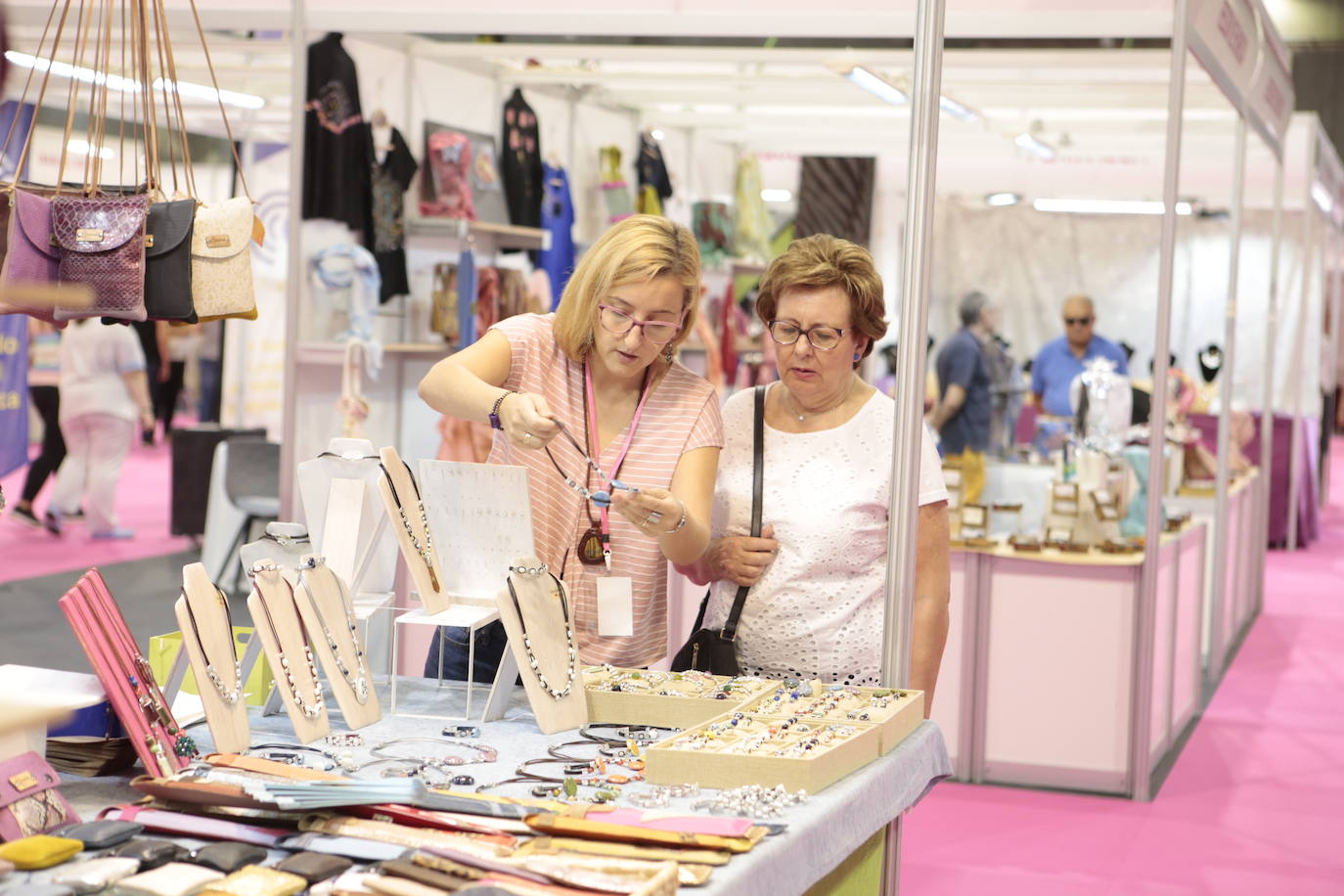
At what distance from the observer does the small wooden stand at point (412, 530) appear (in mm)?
2191

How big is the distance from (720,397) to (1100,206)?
6.98 meters

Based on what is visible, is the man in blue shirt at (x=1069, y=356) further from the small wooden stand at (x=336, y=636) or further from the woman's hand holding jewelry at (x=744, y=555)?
the small wooden stand at (x=336, y=636)

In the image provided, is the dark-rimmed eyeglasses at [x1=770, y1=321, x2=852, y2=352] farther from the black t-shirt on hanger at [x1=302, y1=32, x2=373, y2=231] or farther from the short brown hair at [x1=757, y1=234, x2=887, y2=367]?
the black t-shirt on hanger at [x1=302, y1=32, x2=373, y2=231]

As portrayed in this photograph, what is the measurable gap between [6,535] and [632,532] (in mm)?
8383

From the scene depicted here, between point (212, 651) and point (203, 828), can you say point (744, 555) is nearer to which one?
point (212, 651)

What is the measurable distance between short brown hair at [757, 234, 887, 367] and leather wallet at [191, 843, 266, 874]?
124 cm

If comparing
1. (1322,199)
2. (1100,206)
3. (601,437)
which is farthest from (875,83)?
(1100,206)

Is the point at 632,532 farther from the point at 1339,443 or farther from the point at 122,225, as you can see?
the point at 1339,443

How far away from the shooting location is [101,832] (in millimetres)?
1546

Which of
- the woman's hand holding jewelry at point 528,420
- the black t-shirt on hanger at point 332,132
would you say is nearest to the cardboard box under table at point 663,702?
the woman's hand holding jewelry at point 528,420

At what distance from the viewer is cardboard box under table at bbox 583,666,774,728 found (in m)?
2.09

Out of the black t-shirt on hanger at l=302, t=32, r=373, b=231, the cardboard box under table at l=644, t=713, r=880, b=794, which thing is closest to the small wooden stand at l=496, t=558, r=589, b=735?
the cardboard box under table at l=644, t=713, r=880, b=794

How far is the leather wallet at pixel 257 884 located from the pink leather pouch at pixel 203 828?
111mm

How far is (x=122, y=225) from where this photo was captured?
2.46 m
